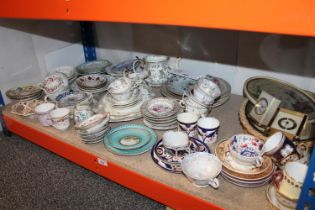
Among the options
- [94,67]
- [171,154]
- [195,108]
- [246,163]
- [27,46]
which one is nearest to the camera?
[246,163]

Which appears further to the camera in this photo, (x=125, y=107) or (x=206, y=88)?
(x=125, y=107)

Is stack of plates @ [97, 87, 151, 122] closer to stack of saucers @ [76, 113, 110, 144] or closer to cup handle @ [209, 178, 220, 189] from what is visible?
stack of saucers @ [76, 113, 110, 144]

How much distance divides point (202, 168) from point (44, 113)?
1.93ft

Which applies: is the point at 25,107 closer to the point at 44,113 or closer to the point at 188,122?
the point at 44,113

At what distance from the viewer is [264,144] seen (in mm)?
786

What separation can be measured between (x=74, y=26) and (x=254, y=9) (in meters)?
1.17

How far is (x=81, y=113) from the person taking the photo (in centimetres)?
101

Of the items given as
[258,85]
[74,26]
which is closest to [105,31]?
[74,26]

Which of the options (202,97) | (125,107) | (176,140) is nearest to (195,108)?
(202,97)

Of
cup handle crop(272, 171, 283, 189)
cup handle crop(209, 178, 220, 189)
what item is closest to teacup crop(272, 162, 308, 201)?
cup handle crop(272, 171, 283, 189)

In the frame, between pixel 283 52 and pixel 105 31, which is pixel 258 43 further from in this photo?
pixel 105 31

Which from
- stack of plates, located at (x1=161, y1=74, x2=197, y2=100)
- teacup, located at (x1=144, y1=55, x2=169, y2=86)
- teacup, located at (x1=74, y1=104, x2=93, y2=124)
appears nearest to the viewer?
teacup, located at (x1=74, y1=104, x2=93, y2=124)

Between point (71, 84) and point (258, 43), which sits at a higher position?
point (258, 43)

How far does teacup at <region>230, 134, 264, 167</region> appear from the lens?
745mm
